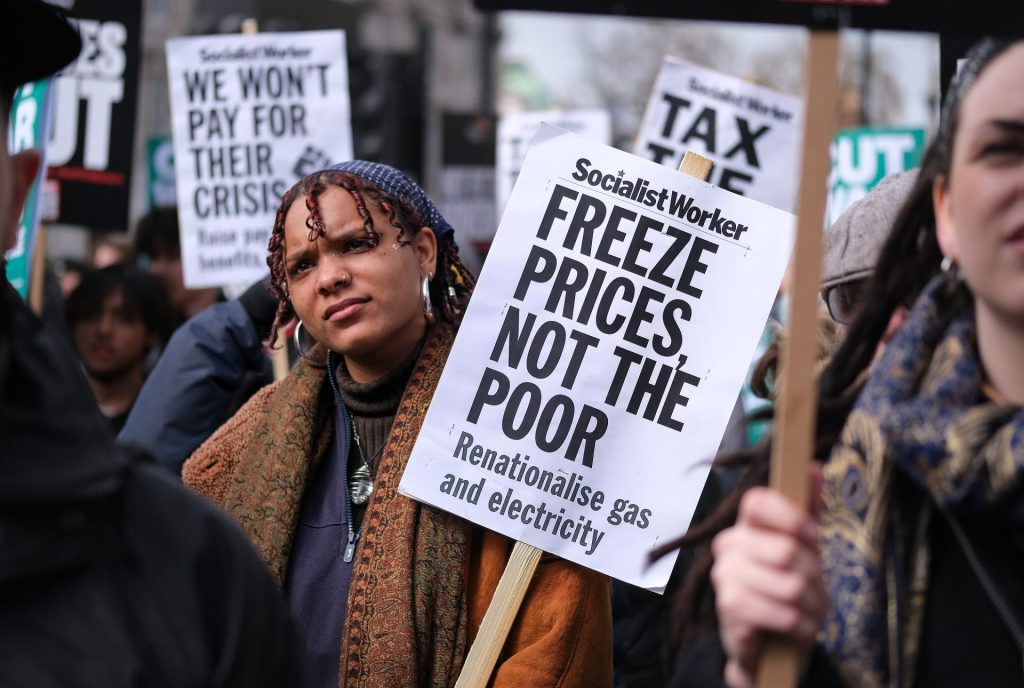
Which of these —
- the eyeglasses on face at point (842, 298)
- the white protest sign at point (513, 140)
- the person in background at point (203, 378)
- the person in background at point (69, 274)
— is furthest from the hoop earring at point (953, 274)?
the white protest sign at point (513, 140)

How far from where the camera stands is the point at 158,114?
38531 mm

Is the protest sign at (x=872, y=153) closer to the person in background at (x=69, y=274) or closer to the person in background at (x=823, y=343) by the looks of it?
the person in background at (x=69, y=274)

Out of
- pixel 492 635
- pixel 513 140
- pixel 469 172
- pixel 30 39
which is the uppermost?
pixel 30 39

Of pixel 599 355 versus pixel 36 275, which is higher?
pixel 599 355

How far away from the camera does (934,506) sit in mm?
1975

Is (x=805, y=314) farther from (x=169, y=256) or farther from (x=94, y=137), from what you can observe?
(x=169, y=256)

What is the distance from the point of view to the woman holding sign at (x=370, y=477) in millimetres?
3250

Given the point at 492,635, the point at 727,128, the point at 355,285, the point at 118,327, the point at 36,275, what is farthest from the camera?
the point at 727,128

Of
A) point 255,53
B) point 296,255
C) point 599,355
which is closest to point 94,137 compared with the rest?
point 255,53

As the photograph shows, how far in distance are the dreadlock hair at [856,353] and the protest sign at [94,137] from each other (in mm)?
4644

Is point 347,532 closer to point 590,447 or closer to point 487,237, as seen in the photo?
point 590,447

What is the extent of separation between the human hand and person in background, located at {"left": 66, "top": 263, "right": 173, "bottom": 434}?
15.6 feet

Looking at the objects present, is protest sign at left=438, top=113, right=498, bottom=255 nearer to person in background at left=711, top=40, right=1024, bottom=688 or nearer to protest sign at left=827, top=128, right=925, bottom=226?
protest sign at left=827, top=128, right=925, bottom=226

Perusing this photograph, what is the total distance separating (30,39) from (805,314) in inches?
41.9
